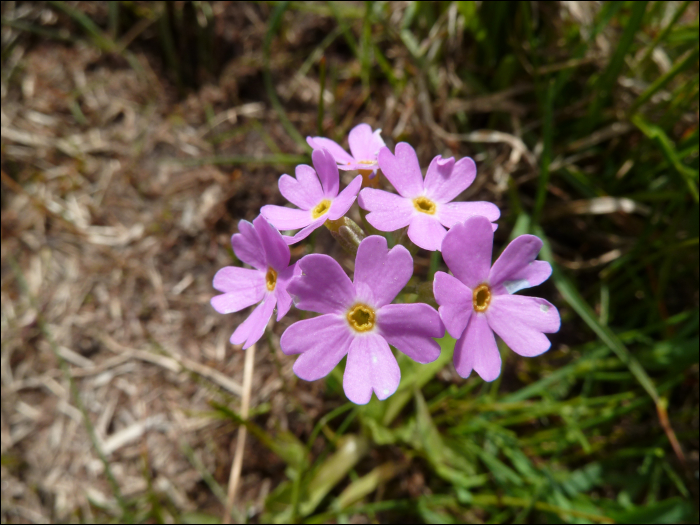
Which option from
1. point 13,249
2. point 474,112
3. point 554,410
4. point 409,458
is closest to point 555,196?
point 474,112

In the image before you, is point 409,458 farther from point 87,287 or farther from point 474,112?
point 87,287

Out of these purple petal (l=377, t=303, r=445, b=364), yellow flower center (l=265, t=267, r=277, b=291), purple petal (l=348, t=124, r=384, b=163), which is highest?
purple petal (l=348, t=124, r=384, b=163)

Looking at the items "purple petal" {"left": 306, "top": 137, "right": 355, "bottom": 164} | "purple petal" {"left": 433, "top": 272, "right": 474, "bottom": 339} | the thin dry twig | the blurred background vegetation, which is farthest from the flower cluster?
the thin dry twig

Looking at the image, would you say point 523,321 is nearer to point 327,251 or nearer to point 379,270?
point 379,270

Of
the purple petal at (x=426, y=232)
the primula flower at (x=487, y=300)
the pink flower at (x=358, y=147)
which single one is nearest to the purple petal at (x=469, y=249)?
the primula flower at (x=487, y=300)

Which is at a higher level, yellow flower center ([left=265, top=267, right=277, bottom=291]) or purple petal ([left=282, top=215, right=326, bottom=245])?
purple petal ([left=282, top=215, right=326, bottom=245])

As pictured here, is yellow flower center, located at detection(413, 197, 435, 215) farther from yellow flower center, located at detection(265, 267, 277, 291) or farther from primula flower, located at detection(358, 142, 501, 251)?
yellow flower center, located at detection(265, 267, 277, 291)
